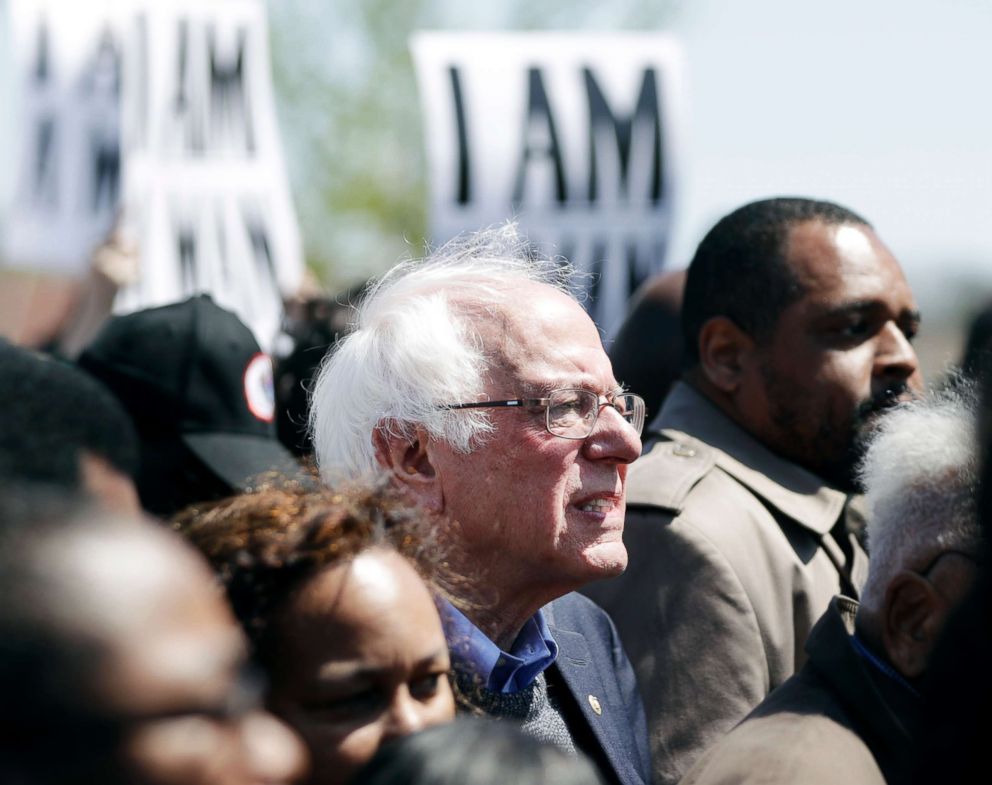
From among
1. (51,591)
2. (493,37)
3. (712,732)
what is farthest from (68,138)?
(51,591)

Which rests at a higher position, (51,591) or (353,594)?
(51,591)

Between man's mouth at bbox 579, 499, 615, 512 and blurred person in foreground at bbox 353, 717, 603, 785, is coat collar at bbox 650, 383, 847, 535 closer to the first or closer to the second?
man's mouth at bbox 579, 499, 615, 512

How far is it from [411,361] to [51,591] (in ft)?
5.32

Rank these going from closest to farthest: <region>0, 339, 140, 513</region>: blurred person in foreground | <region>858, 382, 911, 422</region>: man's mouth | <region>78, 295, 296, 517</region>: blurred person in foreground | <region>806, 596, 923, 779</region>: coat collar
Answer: <region>0, 339, 140, 513</region>: blurred person in foreground → <region>806, 596, 923, 779</region>: coat collar → <region>78, 295, 296, 517</region>: blurred person in foreground → <region>858, 382, 911, 422</region>: man's mouth

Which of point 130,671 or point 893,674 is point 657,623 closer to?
point 893,674

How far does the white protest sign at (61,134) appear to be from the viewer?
5582mm

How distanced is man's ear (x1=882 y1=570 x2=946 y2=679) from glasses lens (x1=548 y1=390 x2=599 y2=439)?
0.67 metres

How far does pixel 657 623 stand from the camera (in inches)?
→ 120

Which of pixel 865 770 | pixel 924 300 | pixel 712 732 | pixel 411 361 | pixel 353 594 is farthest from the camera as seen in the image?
pixel 924 300

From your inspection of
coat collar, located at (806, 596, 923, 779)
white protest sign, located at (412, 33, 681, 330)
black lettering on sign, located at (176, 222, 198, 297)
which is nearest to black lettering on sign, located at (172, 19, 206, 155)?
black lettering on sign, located at (176, 222, 198, 297)

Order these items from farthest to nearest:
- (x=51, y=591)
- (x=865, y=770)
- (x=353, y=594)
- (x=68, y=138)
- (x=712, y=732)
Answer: (x=68, y=138) < (x=712, y=732) < (x=865, y=770) < (x=353, y=594) < (x=51, y=591)

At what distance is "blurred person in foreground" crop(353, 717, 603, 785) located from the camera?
4.54 ft

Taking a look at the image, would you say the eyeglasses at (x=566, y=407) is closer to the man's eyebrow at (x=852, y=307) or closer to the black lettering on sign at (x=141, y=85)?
the man's eyebrow at (x=852, y=307)

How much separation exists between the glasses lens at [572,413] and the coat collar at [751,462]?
769mm
